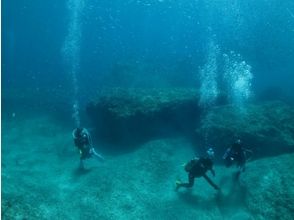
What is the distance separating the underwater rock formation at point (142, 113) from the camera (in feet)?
54.9

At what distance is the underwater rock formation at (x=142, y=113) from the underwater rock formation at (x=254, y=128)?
1.41 m

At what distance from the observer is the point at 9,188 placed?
32.3 ft

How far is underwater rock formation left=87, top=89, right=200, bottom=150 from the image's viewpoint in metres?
16.7

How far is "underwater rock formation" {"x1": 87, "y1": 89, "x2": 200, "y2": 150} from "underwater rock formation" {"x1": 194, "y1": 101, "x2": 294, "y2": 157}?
1413mm

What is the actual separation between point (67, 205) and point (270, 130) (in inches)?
416

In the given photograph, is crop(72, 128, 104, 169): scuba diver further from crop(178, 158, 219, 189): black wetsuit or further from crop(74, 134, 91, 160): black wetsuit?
crop(178, 158, 219, 189): black wetsuit

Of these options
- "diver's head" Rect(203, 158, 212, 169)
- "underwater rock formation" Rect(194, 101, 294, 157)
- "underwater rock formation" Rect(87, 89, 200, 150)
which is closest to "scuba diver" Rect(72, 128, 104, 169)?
"underwater rock formation" Rect(87, 89, 200, 150)

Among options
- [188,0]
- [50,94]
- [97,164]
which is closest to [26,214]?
[97,164]

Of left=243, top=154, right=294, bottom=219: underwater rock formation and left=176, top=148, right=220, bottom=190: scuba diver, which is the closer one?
left=243, top=154, right=294, bottom=219: underwater rock formation

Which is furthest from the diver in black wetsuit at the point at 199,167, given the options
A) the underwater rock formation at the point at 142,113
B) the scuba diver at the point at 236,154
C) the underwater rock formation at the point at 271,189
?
the underwater rock formation at the point at 142,113

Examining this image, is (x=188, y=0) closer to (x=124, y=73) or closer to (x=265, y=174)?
(x=124, y=73)

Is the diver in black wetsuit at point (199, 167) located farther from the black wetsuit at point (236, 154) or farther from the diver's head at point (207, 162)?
the black wetsuit at point (236, 154)

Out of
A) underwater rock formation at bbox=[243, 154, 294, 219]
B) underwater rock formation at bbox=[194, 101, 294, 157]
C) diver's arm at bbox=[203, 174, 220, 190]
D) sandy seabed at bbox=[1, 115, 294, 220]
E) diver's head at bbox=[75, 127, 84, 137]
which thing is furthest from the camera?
underwater rock formation at bbox=[194, 101, 294, 157]

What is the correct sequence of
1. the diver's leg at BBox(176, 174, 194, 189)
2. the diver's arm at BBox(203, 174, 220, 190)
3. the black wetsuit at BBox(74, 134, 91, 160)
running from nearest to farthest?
the diver's arm at BBox(203, 174, 220, 190) < the diver's leg at BBox(176, 174, 194, 189) < the black wetsuit at BBox(74, 134, 91, 160)
